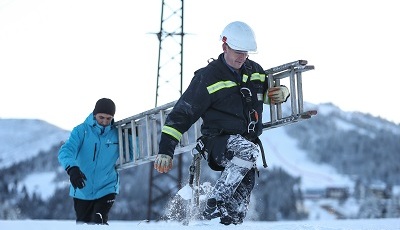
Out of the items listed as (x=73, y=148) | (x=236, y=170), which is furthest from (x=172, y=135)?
(x=73, y=148)

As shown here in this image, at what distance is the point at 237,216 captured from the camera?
6.45 metres

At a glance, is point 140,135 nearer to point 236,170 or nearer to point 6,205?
point 236,170

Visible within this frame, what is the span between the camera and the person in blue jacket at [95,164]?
27.4 feet

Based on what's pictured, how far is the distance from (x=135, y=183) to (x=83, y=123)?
143343 mm

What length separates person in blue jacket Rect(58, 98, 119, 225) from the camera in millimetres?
8359

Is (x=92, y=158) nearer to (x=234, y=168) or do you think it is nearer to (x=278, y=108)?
(x=278, y=108)

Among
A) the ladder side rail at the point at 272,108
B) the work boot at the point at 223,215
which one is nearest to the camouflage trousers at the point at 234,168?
the work boot at the point at 223,215

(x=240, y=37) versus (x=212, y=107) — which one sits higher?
(x=240, y=37)

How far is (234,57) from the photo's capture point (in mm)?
6527

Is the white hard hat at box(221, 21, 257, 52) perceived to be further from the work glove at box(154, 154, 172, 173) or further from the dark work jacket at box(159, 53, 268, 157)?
the work glove at box(154, 154, 172, 173)

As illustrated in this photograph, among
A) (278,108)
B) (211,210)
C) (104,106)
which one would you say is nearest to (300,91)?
(278,108)

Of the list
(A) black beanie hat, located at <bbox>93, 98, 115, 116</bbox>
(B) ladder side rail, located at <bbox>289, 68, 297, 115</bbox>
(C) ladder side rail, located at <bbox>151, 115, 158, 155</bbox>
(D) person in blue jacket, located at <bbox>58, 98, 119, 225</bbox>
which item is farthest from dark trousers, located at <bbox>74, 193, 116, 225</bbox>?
(B) ladder side rail, located at <bbox>289, 68, 297, 115</bbox>

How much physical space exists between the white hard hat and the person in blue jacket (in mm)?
2267

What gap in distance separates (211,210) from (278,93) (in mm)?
1283
